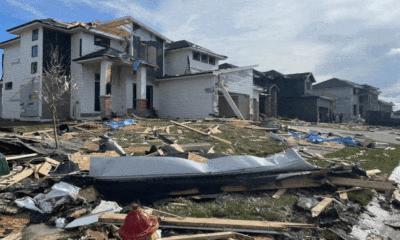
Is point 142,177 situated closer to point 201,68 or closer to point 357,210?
point 357,210

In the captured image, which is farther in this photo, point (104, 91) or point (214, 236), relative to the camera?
point (104, 91)

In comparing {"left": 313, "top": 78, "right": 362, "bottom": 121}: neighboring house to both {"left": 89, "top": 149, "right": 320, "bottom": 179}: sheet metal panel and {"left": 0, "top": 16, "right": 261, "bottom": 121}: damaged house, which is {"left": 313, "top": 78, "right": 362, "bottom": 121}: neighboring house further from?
{"left": 89, "top": 149, "right": 320, "bottom": 179}: sheet metal panel

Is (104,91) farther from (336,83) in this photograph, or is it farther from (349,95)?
(349,95)

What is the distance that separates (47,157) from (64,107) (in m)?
15.0

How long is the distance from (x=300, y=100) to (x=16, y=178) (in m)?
36.2

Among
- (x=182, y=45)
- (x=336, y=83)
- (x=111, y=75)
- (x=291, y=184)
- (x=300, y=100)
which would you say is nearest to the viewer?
(x=291, y=184)

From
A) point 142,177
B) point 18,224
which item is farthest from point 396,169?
point 18,224

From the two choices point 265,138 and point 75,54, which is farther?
point 75,54

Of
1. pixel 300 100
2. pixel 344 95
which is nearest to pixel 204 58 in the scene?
pixel 300 100

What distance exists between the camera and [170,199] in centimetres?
394

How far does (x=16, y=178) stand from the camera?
4547mm

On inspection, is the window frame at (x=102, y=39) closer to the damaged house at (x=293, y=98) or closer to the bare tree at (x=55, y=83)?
the bare tree at (x=55, y=83)

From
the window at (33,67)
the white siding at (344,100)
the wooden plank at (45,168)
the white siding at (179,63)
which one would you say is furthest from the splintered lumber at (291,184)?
the white siding at (344,100)

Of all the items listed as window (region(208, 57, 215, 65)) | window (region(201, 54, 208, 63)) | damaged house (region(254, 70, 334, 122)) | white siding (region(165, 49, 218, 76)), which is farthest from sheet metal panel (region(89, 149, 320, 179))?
damaged house (region(254, 70, 334, 122))
